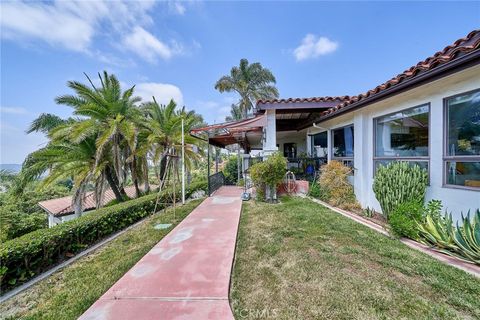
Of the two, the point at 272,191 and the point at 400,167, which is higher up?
the point at 400,167

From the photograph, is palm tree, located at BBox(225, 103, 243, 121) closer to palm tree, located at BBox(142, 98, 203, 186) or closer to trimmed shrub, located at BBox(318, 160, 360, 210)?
palm tree, located at BBox(142, 98, 203, 186)

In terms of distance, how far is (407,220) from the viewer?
16.4 ft

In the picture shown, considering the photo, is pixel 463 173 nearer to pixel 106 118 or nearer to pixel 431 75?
pixel 431 75

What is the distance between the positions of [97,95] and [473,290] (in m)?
15.7

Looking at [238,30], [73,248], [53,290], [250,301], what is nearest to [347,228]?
[250,301]

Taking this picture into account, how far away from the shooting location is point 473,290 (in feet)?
10.1

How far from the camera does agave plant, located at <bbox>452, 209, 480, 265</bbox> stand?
12.6 ft

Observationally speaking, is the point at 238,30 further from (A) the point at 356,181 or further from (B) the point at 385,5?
(A) the point at 356,181

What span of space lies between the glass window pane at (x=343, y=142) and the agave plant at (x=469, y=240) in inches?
204

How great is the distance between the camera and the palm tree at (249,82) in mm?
28328

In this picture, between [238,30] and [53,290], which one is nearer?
[53,290]

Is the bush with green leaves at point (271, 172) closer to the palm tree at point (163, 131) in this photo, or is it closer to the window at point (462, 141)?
the window at point (462, 141)

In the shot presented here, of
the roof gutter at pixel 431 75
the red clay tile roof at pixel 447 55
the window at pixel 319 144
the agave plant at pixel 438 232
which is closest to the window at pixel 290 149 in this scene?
the window at pixel 319 144

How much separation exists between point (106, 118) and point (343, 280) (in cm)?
1383
